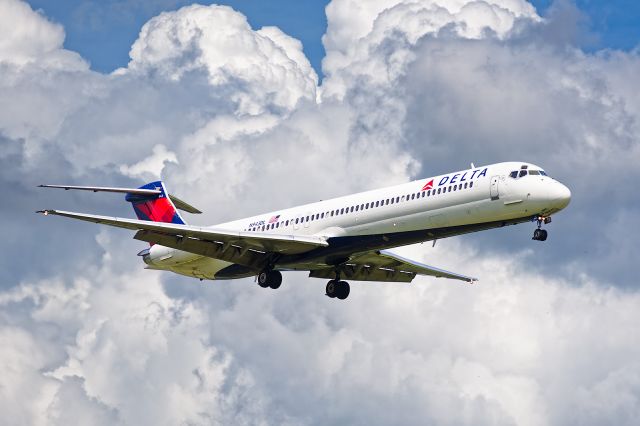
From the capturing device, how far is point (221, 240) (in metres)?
58.9

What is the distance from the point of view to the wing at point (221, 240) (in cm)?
5750

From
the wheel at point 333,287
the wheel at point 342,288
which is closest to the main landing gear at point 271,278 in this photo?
the wheel at point 333,287

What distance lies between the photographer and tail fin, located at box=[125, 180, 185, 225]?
219 feet

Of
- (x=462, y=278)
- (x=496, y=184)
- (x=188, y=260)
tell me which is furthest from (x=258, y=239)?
(x=462, y=278)

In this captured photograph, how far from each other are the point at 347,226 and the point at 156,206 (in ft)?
45.0

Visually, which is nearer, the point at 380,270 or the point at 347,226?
→ the point at 347,226

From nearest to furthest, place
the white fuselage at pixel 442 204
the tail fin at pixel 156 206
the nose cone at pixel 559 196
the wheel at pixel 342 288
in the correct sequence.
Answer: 1. the nose cone at pixel 559 196
2. the white fuselage at pixel 442 204
3. the wheel at pixel 342 288
4. the tail fin at pixel 156 206

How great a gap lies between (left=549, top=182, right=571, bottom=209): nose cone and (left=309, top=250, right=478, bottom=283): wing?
11253 mm

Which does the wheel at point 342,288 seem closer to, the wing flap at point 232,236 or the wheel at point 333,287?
the wheel at point 333,287

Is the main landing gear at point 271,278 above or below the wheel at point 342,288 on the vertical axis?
below

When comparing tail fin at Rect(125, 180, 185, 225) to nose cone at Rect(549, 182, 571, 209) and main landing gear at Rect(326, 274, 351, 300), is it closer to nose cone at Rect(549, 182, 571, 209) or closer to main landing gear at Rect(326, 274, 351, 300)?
main landing gear at Rect(326, 274, 351, 300)

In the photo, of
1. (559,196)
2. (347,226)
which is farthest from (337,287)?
(559,196)

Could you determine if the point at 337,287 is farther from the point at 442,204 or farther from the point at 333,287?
the point at 442,204

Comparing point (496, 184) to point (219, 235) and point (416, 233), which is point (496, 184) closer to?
point (416, 233)
